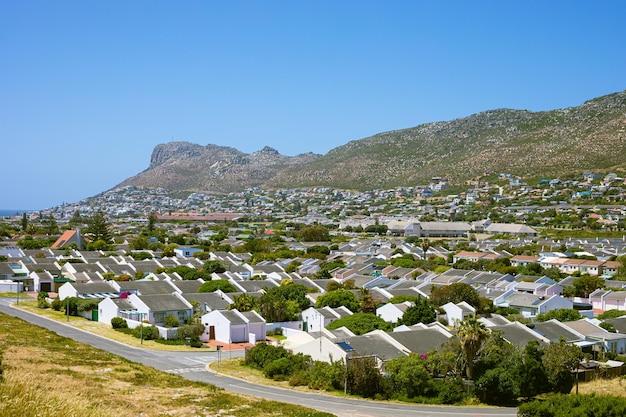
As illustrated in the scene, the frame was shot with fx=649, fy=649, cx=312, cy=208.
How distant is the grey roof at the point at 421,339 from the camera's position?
105ft

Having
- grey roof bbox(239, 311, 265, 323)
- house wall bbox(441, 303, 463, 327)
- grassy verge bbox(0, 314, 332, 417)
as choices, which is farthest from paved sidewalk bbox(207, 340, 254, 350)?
house wall bbox(441, 303, 463, 327)

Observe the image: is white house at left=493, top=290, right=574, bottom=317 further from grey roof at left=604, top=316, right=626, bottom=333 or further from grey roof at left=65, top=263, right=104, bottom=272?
grey roof at left=65, top=263, right=104, bottom=272

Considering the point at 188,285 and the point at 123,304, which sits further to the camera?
the point at 188,285

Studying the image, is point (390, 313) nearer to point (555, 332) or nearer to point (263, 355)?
point (555, 332)

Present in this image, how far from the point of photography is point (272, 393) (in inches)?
1065

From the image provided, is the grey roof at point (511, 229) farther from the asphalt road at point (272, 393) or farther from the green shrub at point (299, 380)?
the green shrub at point (299, 380)

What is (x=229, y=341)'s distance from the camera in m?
38.9

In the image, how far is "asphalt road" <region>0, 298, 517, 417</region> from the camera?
25.4m

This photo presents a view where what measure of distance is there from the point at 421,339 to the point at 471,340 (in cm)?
471

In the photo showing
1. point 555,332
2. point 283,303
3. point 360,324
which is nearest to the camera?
point 555,332

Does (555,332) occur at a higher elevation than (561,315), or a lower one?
lower

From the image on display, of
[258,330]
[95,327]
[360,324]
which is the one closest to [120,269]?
[95,327]

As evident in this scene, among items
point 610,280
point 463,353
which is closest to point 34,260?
point 463,353

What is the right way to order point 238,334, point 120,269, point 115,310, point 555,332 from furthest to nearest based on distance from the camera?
1. point 120,269
2. point 115,310
3. point 238,334
4. point 555,332
